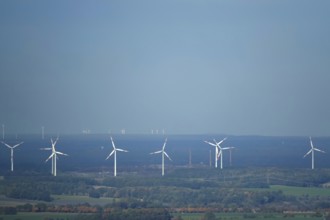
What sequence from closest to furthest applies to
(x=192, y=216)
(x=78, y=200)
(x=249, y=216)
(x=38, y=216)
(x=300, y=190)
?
(x=38, y=216) < (x=192, y=216) < (x=249, y=216) < (x=78, y=200) < (x=300, y=190)

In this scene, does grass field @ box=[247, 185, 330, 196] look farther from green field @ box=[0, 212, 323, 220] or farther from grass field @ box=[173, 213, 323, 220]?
green field @ box=[0, 212, 323, 220]

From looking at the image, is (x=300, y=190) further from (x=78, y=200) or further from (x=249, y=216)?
(x=249, y=216)

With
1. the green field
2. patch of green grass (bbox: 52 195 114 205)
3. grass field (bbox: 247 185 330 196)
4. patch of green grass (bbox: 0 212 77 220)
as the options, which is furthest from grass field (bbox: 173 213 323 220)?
grass field (bbox: 247 185 330 196)

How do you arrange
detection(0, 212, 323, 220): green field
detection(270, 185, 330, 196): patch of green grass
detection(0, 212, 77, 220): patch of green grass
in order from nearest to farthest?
detection(0, 212, 77, 220): patch of green grass, detection(0, 212, 323, 220): green field, detection(270, 185, 330, 196): patch of green grass

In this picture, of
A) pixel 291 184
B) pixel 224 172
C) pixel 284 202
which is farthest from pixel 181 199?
pixel 224 172

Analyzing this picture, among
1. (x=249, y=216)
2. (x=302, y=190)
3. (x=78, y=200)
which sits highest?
(x=302, y=190)

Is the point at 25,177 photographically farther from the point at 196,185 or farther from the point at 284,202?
the point at 284,202

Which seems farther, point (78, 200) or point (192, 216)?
point (78, 200)

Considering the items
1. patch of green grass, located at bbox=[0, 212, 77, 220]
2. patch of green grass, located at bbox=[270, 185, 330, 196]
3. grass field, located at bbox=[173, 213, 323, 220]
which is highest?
patch of green grass, located at bbox=[270, 185, 330, 196]

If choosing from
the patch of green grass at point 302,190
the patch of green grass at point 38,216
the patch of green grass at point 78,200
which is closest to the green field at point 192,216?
the patch of green grass at point 38,216

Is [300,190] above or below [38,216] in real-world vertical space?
above

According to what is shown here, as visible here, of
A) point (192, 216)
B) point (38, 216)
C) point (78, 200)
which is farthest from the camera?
point (78, 200)

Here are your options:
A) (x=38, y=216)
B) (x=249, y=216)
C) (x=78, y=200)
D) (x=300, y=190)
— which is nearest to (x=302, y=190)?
(x=300, y=190)

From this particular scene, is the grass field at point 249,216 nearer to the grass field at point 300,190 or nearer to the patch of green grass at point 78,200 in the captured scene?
the patch of green grass at point 78,200
